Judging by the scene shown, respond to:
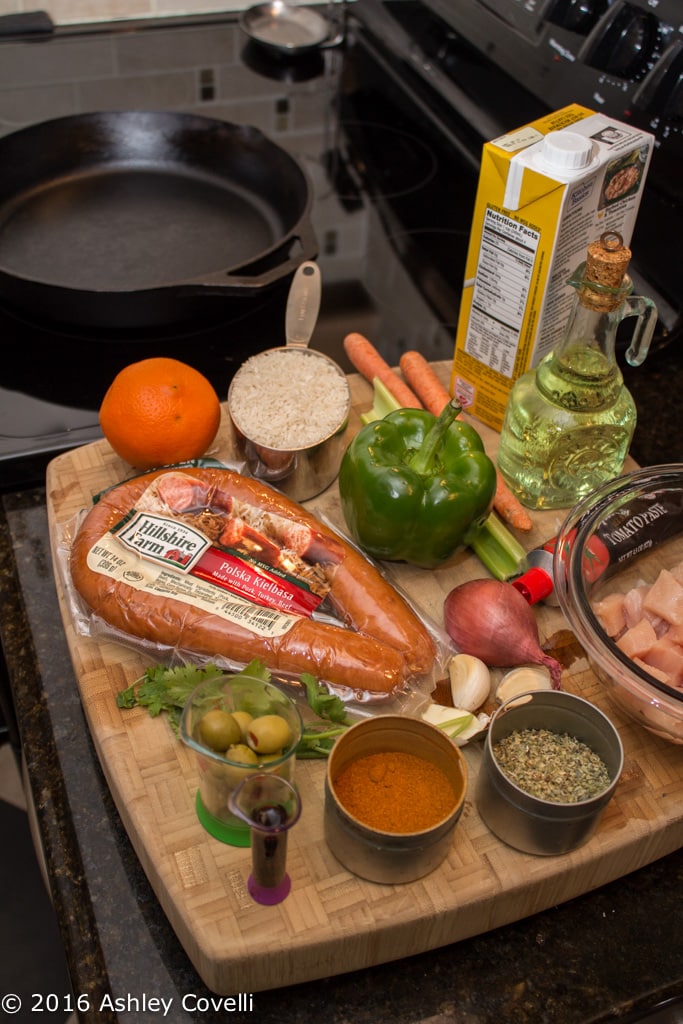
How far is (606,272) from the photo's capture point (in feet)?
3.27

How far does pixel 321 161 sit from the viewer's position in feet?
5.91

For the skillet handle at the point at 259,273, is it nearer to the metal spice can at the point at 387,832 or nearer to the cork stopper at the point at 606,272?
the cork stopper at the point at 606,272

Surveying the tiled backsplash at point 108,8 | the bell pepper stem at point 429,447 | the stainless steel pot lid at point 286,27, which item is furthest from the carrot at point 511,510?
the tiled backsplash at point 108,8

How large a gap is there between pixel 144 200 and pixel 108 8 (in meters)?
0.68

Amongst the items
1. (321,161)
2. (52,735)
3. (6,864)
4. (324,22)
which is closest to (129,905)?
(52,735)

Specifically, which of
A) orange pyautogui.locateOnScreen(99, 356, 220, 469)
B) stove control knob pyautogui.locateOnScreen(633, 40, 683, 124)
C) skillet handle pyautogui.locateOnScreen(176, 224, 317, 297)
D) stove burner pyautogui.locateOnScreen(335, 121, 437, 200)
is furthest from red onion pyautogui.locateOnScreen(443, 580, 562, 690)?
stove burner pyautogui.locateOnScreen(335, 121, 437, 200)

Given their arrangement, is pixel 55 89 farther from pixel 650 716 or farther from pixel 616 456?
pixel 650 716

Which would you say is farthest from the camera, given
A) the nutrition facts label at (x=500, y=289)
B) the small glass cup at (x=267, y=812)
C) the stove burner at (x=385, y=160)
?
the stove burner at (x=385, y=160)

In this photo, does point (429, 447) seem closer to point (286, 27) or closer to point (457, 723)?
point (457, 723)

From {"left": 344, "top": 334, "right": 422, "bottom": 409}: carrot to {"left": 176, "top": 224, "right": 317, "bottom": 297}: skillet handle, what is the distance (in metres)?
0.13

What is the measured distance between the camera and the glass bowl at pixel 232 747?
792mm

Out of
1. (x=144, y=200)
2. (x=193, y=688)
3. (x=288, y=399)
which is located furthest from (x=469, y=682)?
(x=144, y=200)

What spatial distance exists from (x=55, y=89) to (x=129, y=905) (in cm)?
157

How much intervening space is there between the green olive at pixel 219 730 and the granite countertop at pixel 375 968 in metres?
0.21
